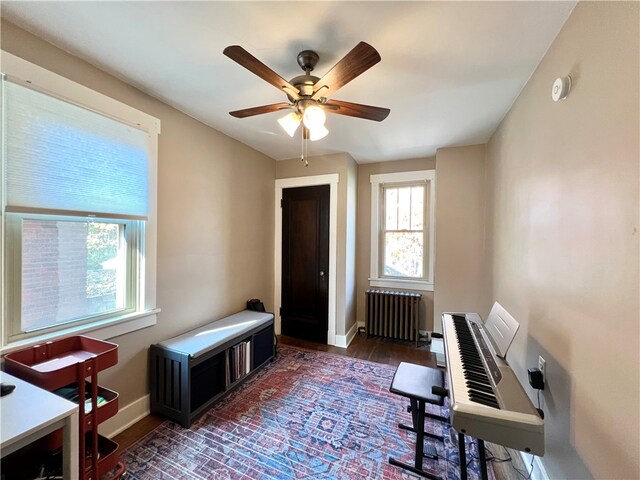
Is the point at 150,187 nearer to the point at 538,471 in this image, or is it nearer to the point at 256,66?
the point at 256,66

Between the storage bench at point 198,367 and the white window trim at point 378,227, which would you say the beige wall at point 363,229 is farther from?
the storage bench at point 198,367

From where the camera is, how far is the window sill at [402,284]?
3.55m

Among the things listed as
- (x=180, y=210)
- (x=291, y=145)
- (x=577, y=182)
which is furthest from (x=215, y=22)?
(x=577, y=182)

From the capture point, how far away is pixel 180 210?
2268 mm

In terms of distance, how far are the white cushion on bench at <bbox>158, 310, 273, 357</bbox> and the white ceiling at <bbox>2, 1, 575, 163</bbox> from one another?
6.55 ft

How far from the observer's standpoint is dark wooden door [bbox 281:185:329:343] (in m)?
3.43

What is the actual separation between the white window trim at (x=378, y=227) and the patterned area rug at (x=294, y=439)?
4.95 ft

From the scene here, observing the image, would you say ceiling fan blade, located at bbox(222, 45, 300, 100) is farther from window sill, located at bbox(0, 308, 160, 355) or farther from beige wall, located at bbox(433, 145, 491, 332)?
beige wall, located at bbox(433, 145, 491, 332)

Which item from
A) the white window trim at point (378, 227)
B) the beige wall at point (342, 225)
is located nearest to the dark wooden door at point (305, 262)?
the beige wall at point (342, 225)

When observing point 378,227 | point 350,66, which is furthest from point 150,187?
point 378,227

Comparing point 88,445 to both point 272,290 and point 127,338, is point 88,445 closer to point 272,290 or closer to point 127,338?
point 127,338

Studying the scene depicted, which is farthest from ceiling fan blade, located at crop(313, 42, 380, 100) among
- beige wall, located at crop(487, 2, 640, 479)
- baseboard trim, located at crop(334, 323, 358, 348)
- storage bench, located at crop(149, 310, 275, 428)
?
baseboard trim, located at crop(334, 323, 358, 348)

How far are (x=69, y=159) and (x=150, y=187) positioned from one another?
0.49 meters

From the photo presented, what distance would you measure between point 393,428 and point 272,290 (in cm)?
227
